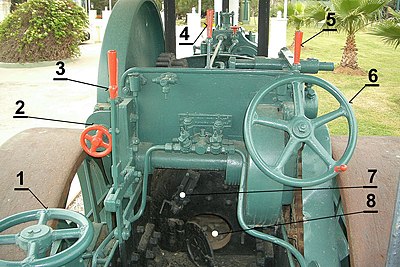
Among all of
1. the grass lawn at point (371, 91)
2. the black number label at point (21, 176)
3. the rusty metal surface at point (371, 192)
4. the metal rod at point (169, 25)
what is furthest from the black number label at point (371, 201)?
the grass lawn at point (371, 91)

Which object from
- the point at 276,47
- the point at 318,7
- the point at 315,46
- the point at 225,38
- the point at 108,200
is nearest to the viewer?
the point at 108,200

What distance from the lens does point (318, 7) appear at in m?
11.0

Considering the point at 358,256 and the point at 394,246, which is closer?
the point at 394,246

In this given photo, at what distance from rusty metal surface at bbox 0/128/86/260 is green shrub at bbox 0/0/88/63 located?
11.3 m

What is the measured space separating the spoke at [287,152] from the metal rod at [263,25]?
210cm

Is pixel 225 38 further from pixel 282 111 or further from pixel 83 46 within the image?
pixel 83 46

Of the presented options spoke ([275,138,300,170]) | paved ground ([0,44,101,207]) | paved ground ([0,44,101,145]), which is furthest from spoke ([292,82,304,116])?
paved ground ([0,44,101,145])

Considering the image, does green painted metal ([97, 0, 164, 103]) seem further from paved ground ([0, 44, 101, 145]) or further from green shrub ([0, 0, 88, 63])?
green shrub ([0, 0, 88, 63])

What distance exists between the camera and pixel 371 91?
40.0 feet

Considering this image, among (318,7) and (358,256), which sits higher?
(318,7)

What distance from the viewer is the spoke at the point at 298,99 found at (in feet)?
7.99

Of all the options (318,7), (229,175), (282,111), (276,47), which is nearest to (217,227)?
(229,175)

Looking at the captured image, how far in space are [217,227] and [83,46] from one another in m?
15.8

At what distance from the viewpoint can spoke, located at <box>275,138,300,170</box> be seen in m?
2.39
